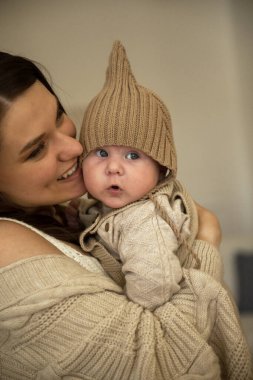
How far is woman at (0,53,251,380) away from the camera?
79 cm

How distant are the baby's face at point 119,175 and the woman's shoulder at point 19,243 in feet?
0.62

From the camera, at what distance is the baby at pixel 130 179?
2.95ft

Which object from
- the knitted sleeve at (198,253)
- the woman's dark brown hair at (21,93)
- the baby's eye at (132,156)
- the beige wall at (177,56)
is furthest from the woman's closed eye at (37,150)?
the beige wall at (177,56)

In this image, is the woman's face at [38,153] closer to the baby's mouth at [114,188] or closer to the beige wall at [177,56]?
the baby's mouth at [114,188]

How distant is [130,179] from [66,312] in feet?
1.14

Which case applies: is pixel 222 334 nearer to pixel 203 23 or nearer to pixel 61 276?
pixel 61 276

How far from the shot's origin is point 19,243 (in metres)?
0.85

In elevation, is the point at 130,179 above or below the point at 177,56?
below

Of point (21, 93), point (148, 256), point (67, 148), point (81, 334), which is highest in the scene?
point (21, 93)

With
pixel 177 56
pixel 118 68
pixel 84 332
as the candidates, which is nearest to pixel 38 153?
pixel 118 68

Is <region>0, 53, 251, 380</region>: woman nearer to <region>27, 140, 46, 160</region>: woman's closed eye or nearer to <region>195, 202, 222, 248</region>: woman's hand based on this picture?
<region>27, 140, 46, 160</region>: woman's closed eye

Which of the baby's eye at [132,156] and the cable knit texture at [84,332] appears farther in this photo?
the baby's eye at [132,156]

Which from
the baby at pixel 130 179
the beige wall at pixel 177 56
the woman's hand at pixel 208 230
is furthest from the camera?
the beige wall at pixel 177 56

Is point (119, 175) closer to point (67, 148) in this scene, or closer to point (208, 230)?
point (67, 148)
